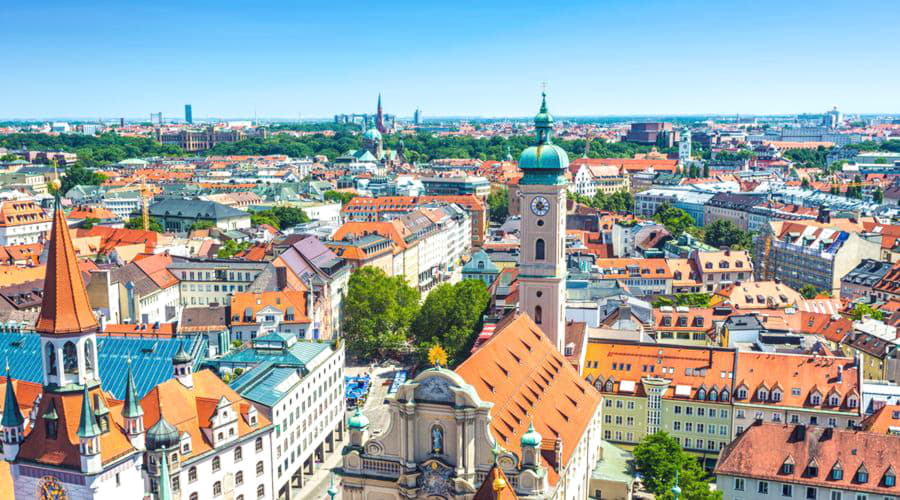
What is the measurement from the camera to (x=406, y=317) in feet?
351

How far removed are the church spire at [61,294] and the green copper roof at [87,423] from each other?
332 cm

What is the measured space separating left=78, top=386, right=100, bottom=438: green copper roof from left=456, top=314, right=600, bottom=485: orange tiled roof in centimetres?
2131

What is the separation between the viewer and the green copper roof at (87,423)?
3838 centimetres

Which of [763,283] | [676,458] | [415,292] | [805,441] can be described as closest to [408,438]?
[676,458]

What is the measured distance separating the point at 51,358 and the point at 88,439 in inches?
163

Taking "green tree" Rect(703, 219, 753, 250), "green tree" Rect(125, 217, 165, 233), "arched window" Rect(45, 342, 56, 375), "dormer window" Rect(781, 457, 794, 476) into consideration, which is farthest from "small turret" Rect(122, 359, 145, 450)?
"green tree" Rect(703, 219, 753, 250)

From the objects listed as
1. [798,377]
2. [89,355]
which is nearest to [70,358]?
[89,355]

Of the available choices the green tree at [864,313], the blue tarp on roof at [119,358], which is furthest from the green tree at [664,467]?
the green tree at [864,313]

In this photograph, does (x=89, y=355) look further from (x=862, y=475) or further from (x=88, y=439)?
(x=862, y=475)

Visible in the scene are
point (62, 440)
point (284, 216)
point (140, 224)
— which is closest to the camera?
point (62, 440)

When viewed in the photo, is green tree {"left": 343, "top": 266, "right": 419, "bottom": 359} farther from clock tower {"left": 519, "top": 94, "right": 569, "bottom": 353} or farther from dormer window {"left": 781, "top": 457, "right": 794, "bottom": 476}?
dormer window {"left": 781, "top": 457, "right": 794, "bottom": 476}

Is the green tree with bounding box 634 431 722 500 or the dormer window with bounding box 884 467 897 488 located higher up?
the dormer window with bounding box 884 467 897 488

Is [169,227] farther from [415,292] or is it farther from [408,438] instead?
[408,438]

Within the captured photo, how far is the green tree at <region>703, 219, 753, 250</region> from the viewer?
17412 cm
